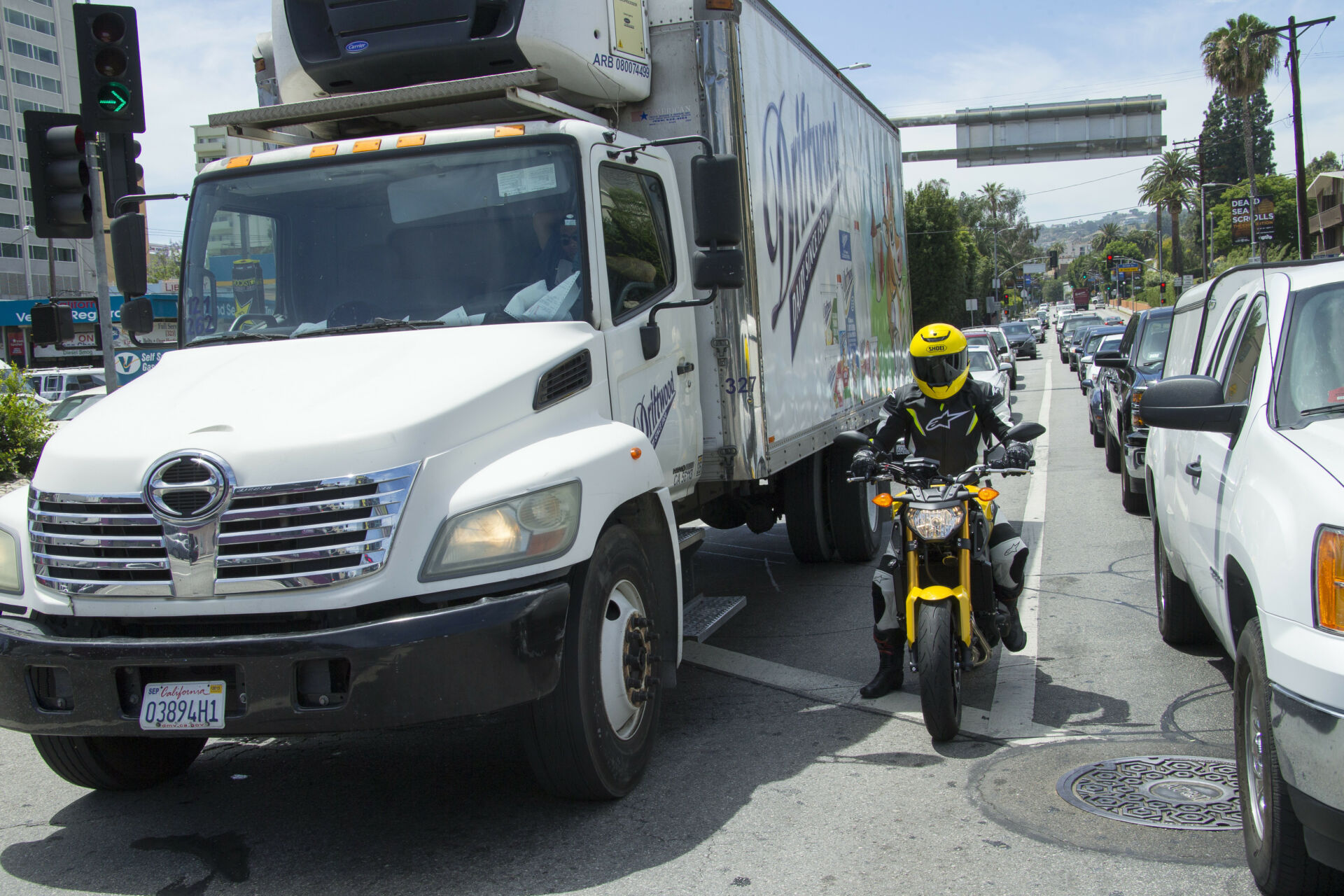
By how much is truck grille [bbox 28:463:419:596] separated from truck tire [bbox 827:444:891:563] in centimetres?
563

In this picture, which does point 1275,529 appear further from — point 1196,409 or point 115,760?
point 115,760

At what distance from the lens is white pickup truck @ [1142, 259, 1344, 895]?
3.15 metres

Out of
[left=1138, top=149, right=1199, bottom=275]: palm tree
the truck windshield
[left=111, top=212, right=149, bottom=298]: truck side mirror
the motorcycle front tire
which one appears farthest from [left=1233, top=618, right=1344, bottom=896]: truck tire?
[left=1138, top=149, right=1199, bottom=275]: palm tree

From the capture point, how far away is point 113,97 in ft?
28.7

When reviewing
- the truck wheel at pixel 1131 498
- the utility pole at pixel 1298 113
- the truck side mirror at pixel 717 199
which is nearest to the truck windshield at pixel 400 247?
the truck side mirror at pixel 717 199

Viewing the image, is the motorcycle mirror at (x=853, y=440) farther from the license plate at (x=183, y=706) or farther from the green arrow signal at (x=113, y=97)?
the green arrow signal at (x=113, y=97)

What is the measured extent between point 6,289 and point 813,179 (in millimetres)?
97942

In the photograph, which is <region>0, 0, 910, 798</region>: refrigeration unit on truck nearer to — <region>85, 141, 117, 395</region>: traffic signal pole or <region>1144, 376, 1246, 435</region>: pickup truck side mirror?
<region>1144, 376, 1246, 435</region>: pickup truck side mirror

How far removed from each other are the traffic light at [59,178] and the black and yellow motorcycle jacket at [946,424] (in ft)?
20.2

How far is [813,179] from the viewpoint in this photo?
8398mm

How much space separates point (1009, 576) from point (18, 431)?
14721 mm

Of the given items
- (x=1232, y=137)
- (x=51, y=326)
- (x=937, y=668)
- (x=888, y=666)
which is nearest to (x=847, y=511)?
(x=888, y=666)

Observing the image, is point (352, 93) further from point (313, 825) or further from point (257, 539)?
point (313, 825)

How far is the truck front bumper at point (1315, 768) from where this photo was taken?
3.02m
